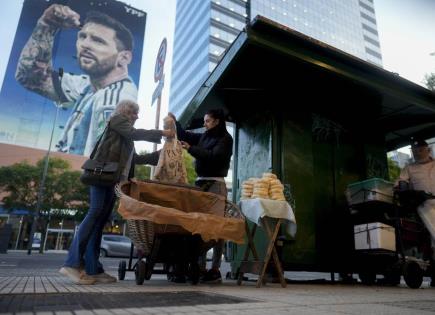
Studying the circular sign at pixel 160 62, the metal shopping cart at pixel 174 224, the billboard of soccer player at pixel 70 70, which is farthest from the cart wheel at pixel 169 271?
the billboard of soccer player at pixel 70 70

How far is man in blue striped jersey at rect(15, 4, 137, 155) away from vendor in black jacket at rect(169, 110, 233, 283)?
49933 mm

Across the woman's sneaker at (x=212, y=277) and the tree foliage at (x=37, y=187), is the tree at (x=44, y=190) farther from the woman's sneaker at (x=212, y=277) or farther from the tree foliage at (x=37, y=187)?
the woman's sneaker at (x=212, y=277)

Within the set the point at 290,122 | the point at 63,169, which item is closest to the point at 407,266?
the point at 290,122

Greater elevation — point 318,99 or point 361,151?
point 318,99

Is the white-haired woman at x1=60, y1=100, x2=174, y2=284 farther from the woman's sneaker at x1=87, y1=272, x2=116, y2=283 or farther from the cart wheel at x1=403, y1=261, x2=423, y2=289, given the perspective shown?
the cart wheel at x1=403, y1=261, x2=423, y2=289

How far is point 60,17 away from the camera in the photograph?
54.3 metres

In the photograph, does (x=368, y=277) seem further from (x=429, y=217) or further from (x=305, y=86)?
(x=305, y=86)

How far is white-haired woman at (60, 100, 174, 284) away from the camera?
3826mm

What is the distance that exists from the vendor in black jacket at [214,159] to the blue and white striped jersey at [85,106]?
50208mm

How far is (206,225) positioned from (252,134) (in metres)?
3.60

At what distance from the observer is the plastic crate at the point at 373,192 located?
215 inches

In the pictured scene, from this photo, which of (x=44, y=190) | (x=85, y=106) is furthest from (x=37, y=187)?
(x=85, y=106)

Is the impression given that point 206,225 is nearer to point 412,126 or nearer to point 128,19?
point 412,126

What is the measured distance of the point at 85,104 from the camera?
54.2 metres
